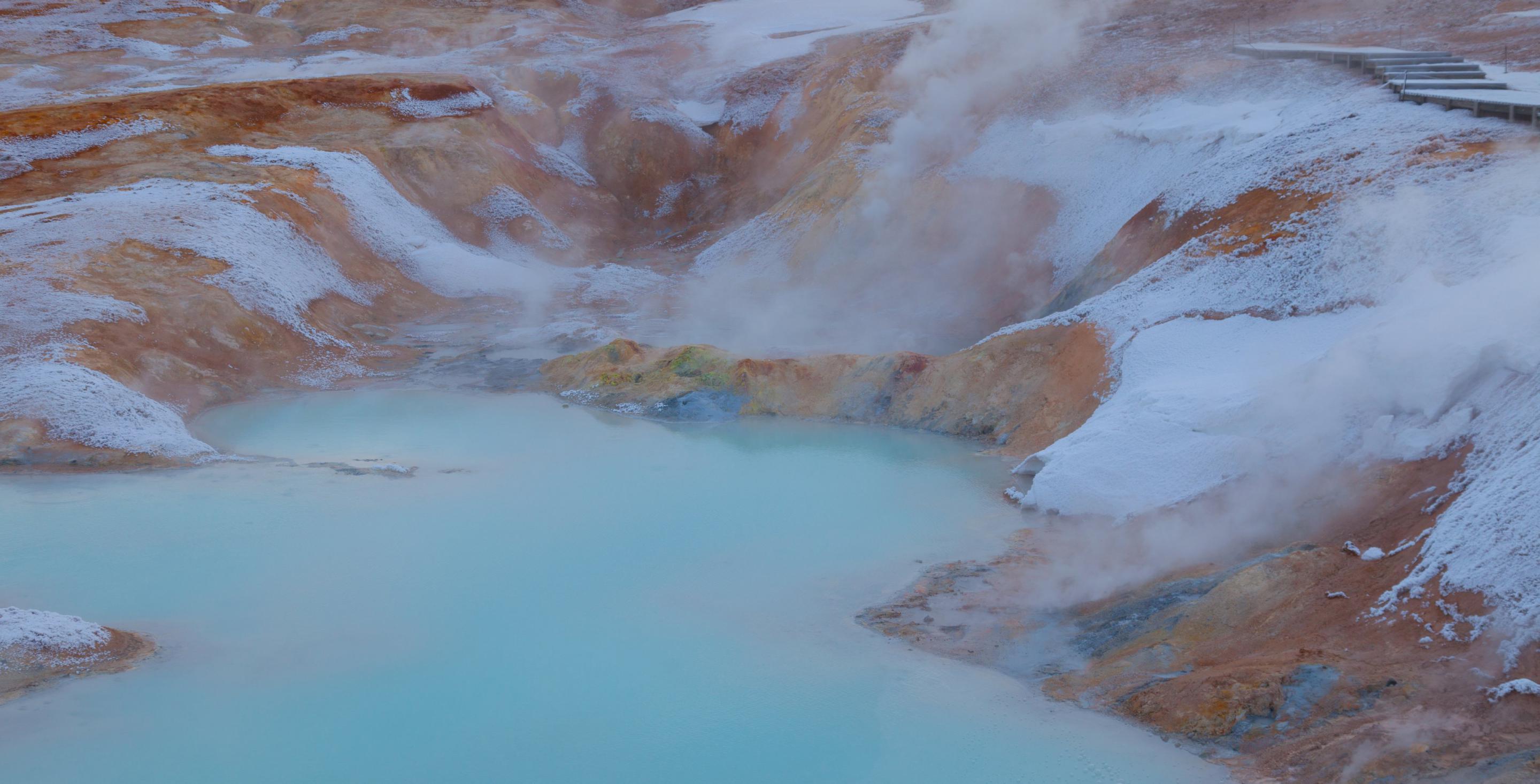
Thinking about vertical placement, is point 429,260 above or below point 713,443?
above

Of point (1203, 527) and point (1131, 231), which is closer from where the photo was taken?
point (1203, 527)

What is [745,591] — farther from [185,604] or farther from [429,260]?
[429,260]

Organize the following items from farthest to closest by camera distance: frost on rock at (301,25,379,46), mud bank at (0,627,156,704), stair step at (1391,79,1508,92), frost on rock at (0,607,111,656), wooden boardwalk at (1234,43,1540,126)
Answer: frost on rock at (301,25,379,46)
stair step at (1391,79,1508,92)
wooden boardwalk at (1234,43,1540,126)
frost on rock at (0,607,111,656)
mud bank at (0,627,156,704)

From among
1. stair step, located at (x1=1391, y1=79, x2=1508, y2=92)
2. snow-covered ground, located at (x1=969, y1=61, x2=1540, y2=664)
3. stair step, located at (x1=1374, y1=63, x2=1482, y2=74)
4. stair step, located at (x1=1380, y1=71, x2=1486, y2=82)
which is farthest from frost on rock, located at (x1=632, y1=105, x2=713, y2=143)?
stair step, located at (x1=1391, y1=79, x2=1508, y2=92)

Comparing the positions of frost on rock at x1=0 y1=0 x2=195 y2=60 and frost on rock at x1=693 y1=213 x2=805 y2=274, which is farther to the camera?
frost on rock at x1=0 y1=0 x2=195 y2=60

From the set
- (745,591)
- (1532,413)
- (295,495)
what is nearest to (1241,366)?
(1532,413)

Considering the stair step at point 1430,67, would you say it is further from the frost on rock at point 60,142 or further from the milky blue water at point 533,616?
the frost on rock at point 60,142

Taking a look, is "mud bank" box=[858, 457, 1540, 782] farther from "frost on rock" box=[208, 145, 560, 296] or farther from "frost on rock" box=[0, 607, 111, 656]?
"frost on rock" box=[208, 145, 560, 296]

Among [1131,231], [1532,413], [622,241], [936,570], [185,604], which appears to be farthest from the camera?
[622,241]
